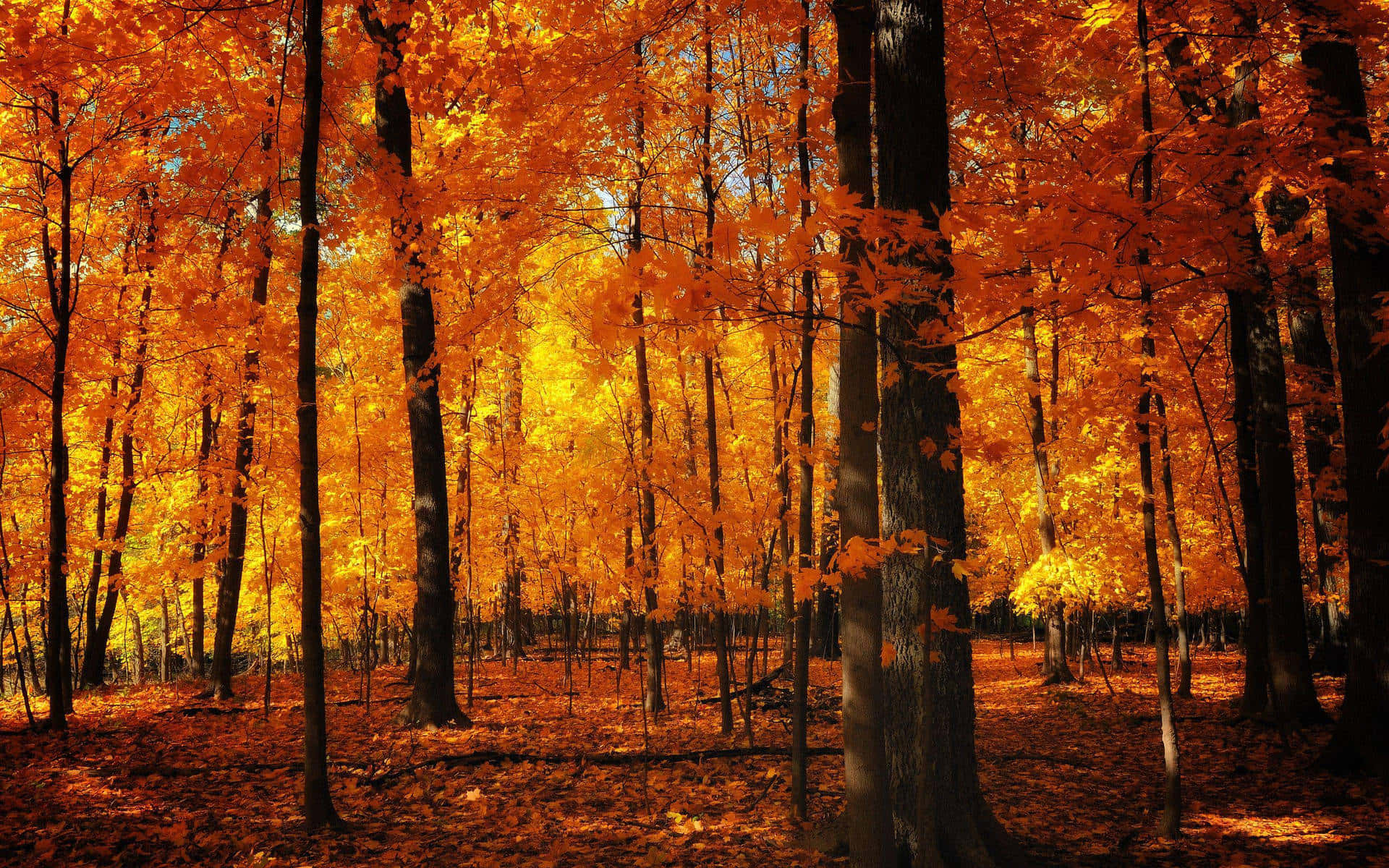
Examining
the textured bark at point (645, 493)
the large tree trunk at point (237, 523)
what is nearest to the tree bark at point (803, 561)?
the textured bark at point (645, 493)

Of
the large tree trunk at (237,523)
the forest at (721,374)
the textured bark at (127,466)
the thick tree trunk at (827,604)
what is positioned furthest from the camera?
the thick tree trunk at (827,604)

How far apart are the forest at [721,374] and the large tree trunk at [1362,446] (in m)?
0.03

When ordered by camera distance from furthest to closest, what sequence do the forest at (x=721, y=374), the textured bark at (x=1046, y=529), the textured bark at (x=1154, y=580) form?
the textured bark at (x=1046, y=529) < the textured bark at (x=1154, y=580) < the forest at (x=721, y=374)

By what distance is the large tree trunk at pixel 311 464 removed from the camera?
15.1 feet

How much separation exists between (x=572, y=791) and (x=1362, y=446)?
684 cm

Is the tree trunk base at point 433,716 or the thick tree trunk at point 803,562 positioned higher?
the thick tree trunk at point 803,562

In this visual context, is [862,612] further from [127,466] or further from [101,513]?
[101,513]

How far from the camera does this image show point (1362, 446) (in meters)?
6.00

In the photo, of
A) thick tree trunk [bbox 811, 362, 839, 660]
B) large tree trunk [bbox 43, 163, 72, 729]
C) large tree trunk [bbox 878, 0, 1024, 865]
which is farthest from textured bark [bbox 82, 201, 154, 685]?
thick tree trunk [bbox 811, 362, 839, 660]

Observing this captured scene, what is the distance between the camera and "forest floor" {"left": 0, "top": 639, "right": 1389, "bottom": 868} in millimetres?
4512

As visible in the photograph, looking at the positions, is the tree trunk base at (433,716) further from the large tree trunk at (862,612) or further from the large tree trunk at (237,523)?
the large tree trunk at (862,612)

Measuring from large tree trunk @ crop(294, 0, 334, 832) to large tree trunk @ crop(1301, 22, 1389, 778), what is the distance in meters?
7.06

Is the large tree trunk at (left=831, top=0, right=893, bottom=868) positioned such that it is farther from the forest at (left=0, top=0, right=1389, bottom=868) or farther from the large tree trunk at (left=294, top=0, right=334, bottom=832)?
the large tree trunk at (left=294, top=0, right=334, bottom=832)

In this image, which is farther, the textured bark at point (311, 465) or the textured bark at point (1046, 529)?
the textured bark at point (1046, 529)
